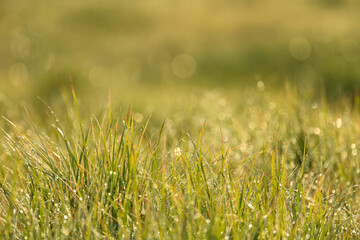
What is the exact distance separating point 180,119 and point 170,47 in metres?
4.98

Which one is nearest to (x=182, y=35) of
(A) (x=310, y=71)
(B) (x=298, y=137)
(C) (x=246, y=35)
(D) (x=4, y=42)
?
(C) (x=246, y=35)

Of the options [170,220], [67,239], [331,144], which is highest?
[331,144]

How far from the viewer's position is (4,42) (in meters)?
9.06

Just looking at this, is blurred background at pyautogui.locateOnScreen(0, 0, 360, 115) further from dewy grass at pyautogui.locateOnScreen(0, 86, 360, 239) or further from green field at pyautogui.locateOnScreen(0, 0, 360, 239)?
dewy grass at pyautogui.locateOnScreen(0, 86, 360, 239)

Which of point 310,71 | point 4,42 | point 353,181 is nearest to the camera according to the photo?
point 353,181

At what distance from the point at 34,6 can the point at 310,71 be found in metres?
6.46

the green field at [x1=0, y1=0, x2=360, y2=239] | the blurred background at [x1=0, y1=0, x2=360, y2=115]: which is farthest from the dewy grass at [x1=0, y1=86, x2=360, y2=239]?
the blurred background at [x1=0, y1=0, x2=360, y2=115]

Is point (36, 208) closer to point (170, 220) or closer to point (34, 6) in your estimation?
point (170, 220)

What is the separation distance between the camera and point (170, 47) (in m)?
8.26

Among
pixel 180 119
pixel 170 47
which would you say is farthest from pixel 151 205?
pixel 170 47

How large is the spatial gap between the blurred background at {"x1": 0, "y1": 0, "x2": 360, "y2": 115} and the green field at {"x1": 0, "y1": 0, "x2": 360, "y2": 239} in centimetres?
4

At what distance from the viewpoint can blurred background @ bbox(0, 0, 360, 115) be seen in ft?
19.6

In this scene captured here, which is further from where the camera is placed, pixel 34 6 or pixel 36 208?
pixel 34 6

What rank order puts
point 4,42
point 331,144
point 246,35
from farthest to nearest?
point 4,42, point 246,35, point 331,144
